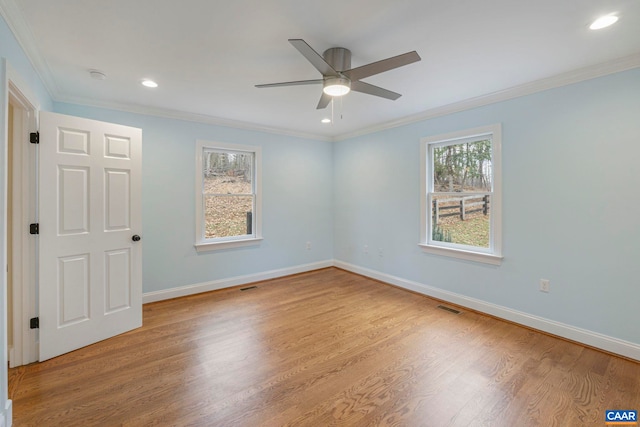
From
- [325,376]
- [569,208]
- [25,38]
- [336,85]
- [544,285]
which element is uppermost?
[25,38]

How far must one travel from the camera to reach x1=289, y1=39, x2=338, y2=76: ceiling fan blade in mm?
1733

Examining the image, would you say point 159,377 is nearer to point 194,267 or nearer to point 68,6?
point 194,267

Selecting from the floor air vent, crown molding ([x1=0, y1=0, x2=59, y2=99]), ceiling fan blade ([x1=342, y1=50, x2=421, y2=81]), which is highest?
crown molding ([x1=0, y1=0, x2=59, y2=99])

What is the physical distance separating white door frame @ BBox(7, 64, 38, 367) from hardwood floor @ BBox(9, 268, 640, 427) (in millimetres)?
265

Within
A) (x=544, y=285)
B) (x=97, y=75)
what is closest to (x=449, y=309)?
(x=544, y=285)

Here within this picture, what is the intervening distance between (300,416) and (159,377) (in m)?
1.17

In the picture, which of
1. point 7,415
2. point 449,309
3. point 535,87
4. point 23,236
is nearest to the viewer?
point 7,415

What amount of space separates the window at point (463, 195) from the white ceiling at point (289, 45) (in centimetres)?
67

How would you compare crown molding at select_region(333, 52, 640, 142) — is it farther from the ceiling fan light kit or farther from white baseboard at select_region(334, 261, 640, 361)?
white baseboard at select_region(334, 261, 640, 361)

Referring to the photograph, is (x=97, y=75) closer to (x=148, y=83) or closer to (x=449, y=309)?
(x=148, y=83)

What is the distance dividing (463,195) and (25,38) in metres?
4.38

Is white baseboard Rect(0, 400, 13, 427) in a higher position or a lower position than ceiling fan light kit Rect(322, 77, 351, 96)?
lower

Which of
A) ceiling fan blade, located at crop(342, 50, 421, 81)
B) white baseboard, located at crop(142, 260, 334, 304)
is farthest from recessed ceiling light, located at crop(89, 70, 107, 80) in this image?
white baseboard, located at crop(142, 260, 334, 304)

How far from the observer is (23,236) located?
2307 mm
